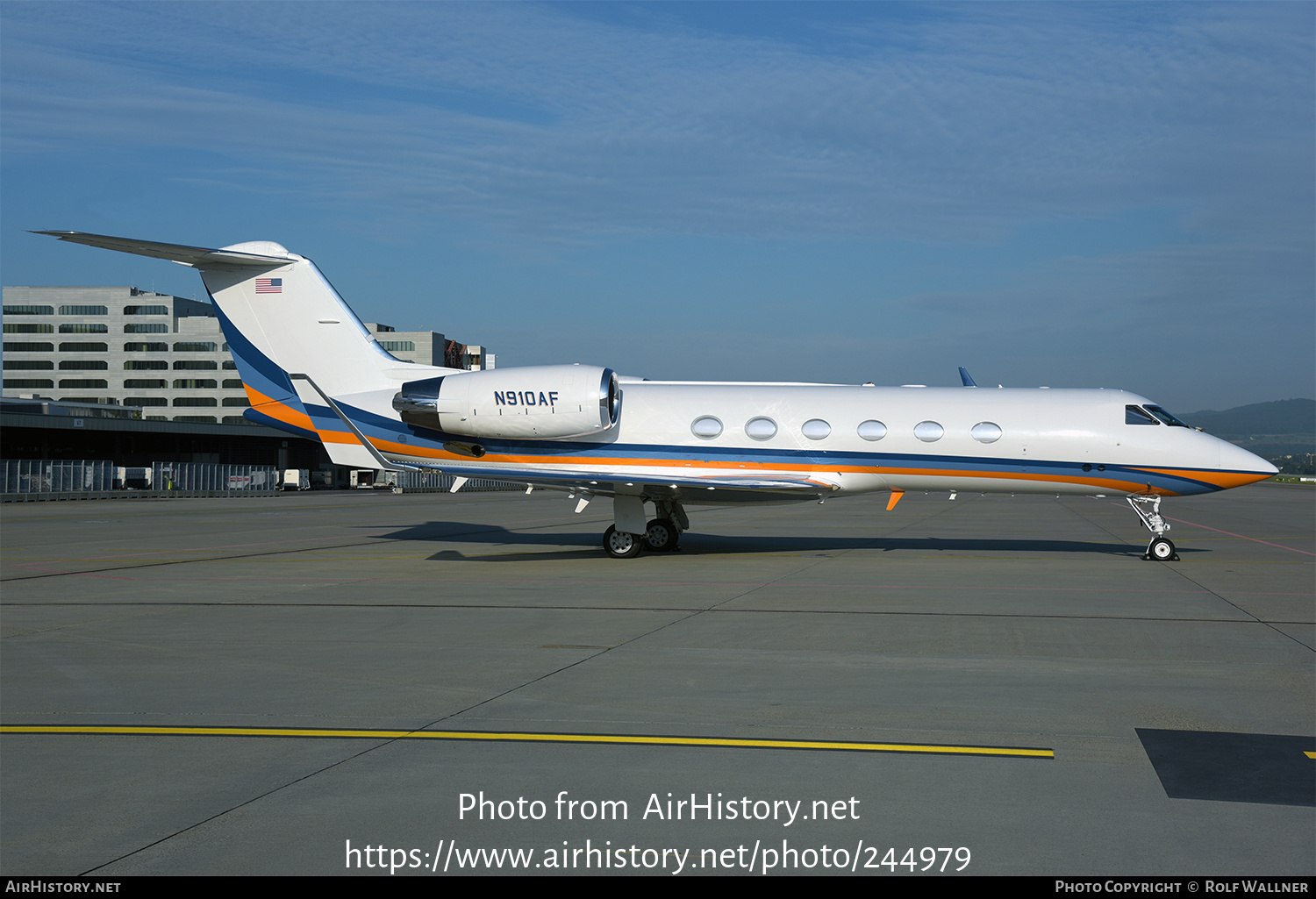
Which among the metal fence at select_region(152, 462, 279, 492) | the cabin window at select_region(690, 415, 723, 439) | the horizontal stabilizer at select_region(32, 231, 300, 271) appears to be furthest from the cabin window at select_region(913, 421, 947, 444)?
the metal fence at select_region(152, 462, 279, 492)

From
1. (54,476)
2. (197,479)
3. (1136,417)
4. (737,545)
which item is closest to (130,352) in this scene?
(197,479)

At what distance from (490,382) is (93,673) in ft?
36.0

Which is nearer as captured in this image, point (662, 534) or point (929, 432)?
point (929, 432)

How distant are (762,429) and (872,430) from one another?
6.67 ft

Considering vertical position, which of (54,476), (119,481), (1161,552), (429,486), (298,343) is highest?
(298,343)

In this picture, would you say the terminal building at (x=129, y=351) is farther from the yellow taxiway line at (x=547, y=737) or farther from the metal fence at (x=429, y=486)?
the yellow taxiway line at (x=547, y=737)

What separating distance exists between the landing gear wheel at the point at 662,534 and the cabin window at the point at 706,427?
2147 mm

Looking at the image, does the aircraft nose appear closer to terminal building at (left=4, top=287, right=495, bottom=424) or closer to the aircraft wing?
the aircraft wing

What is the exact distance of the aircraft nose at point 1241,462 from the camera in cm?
1864

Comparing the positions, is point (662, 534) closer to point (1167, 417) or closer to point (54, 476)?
point (1167, 417)

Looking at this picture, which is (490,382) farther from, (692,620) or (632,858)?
(632,858)

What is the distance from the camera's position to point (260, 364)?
2061 centimetres

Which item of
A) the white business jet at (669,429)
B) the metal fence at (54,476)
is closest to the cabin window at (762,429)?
the white business jet at (669,429)

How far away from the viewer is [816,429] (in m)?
19.2
